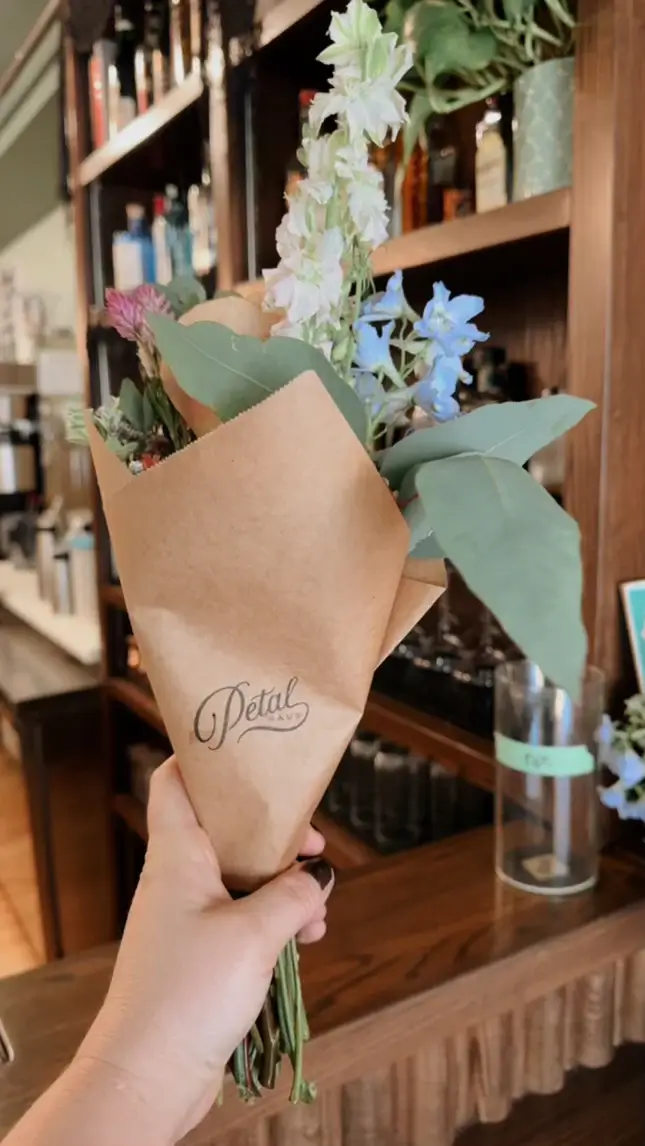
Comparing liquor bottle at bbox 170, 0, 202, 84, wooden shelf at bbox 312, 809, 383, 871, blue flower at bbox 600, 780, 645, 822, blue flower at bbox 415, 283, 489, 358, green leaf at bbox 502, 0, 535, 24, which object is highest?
liquor bottle at bbox 170, 0, 202, 84

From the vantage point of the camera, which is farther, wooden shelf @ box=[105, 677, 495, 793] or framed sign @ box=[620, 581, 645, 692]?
wooden shelf @ box=[105, 677, 495, 793]

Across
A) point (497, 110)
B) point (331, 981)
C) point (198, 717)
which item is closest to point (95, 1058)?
point (198, 717)

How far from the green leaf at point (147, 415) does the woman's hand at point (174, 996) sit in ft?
0.85

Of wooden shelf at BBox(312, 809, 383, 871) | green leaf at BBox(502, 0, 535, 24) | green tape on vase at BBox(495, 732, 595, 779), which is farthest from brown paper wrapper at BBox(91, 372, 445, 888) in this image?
wooden shelf at BBox(312, 809, 383, 871)

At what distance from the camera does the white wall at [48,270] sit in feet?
10.6

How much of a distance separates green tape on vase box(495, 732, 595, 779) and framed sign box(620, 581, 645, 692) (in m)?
0.11

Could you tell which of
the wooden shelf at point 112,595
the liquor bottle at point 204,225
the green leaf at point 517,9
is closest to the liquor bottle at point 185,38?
the liquor bottle at point 204,225

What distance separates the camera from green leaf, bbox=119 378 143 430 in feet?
2.01

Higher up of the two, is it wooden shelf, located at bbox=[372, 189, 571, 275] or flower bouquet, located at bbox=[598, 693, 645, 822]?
wooden shelf, located at bbox=[372, 189, 571, 275]

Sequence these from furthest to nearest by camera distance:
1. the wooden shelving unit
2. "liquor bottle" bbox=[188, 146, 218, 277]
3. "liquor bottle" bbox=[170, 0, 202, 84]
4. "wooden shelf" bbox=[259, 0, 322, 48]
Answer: "liquor bottle" bbox=[188, 146, 218, 277] → "liquor bottle" bbox=[170, 0, 202, 84] → "wooden shelf" bbox=[259, 0, 322, 48] → the wooden shelving unit

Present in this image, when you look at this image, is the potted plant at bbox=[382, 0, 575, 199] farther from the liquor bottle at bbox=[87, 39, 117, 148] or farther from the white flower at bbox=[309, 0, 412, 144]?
the liquor bottle at bbox=[87, 39, 117, 148]

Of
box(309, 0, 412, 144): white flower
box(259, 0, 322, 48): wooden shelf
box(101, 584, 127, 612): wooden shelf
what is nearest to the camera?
box(309, 0, 412, 144): white flower

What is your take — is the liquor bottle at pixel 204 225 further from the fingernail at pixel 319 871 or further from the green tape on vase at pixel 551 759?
the fingernail at pixel 319 871

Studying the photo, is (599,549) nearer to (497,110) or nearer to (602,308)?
(602,308)
